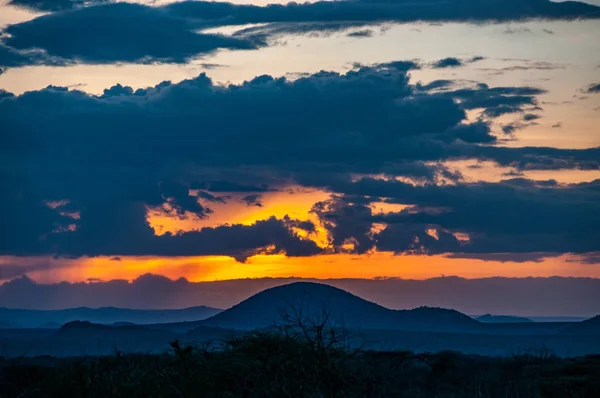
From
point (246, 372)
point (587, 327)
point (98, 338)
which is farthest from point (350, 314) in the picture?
point (246, 372)

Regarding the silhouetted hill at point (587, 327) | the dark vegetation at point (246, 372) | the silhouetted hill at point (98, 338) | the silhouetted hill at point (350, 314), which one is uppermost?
the silhouetted hill at point (350, 314)

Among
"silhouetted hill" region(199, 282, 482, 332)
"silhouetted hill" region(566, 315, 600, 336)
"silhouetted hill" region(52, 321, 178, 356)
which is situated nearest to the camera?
"silhouetted hill" region(52, 321, 178, 356)

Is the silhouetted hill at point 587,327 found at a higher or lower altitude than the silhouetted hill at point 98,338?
higher

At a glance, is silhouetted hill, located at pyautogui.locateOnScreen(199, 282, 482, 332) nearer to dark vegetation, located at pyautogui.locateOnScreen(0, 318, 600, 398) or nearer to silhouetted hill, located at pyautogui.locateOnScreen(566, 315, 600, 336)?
silhouetted hill, located at pyautogui.locateOnScreen(566, 315, 600, 336)

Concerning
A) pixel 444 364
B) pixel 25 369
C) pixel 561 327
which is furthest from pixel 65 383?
pixel 561 327

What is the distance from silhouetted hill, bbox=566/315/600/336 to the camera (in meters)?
145

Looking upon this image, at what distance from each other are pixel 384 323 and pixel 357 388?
517 ft

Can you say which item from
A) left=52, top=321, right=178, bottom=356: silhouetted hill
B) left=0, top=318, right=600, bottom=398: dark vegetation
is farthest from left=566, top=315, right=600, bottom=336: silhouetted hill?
left=0, top=318, right=600, bottom=398: dark vegetation

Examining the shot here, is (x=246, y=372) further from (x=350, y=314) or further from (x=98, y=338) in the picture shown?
(x=350, y=314)

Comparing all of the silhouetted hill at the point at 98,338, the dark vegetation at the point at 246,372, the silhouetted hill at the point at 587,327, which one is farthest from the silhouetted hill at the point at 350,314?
the dark vegetation at the point at 246,372

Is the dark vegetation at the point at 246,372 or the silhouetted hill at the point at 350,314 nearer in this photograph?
the dark vegetation at the point at 246,372

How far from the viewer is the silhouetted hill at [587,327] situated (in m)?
145

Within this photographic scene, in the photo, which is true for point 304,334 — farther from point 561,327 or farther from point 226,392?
point 561,327

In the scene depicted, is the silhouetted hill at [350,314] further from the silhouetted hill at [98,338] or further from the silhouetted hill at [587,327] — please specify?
the silhouetted hill at [98,338]
